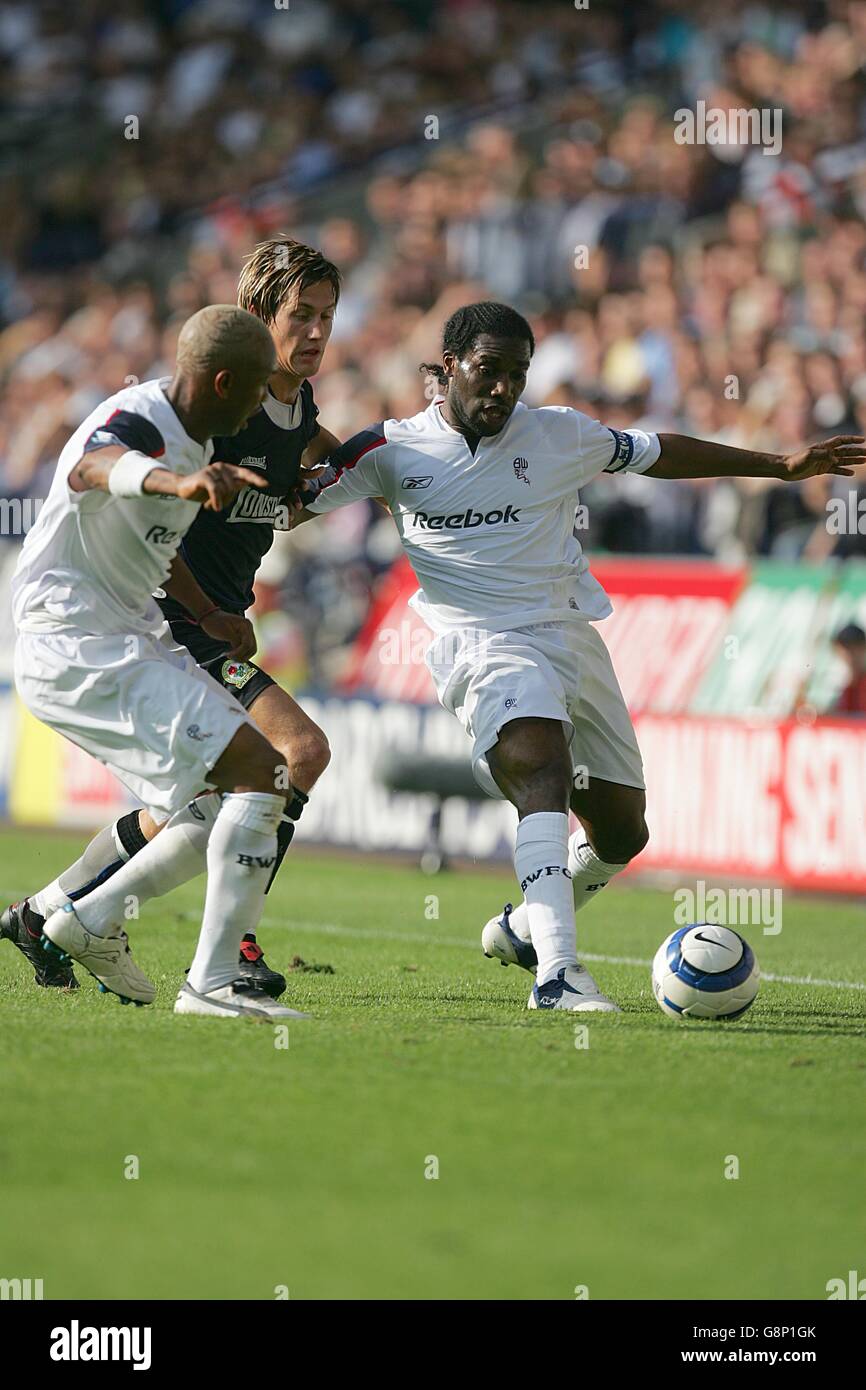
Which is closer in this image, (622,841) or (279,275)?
(279,275)

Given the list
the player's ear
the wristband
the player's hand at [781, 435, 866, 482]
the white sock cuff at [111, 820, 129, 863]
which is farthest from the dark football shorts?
the player's hand at [781, 435, 866, 482]

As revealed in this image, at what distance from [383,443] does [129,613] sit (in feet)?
5.01

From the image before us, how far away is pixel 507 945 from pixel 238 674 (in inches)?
60.0

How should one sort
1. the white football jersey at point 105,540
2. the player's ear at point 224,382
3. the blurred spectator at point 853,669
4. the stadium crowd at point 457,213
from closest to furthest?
1. the player's ear at point 224,382
2. the white football jersey at point 105,540
3. the blurred spectator at point 853,669
4. the stadium crowd at point 457,213

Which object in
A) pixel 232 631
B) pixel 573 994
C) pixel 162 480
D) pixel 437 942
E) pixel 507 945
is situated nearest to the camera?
pixel 162 480

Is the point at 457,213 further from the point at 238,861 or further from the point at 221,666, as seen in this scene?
the point at 238,861

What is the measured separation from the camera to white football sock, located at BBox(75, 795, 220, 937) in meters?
6.60

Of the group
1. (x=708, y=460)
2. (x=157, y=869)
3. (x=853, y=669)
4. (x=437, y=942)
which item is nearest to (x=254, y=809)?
(x=157, y=869)

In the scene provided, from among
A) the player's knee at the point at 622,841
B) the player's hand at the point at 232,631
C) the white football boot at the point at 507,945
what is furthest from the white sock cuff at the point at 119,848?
the player's knee at the point at 622,841

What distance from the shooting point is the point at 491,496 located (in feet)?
24.0

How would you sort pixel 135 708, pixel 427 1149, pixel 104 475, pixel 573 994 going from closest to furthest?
pixel 427 1149 → pixel 104 475 → pixel 135 708 → pixel 573 994

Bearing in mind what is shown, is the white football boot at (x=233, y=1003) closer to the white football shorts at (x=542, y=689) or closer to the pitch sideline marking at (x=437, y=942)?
the white football shorts at (x=542, y=689)

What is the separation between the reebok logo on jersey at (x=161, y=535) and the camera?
6.14 m

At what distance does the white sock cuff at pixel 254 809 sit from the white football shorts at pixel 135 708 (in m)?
0.11
